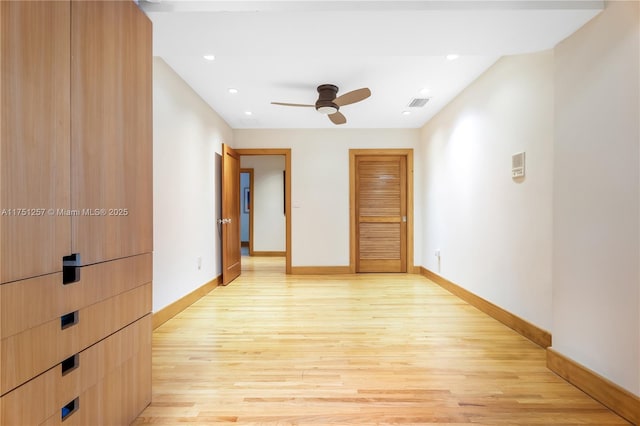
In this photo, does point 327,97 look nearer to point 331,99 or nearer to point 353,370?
point 331,99

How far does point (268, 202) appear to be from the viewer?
759 centimetres

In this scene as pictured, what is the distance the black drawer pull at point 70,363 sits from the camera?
3.65 ft

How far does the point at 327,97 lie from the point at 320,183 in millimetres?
1887

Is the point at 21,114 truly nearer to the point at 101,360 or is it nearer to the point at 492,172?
the point at 101,360

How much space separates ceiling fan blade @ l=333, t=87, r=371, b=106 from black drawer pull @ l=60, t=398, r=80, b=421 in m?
2.98

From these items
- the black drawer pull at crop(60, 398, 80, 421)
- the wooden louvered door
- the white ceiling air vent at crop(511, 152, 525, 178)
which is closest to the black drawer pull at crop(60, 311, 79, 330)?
the black drawer pull at crop(60, 398, 80, 421)

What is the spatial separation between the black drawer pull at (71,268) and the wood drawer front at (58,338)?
0.12m

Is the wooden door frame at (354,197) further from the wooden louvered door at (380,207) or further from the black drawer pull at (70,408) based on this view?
the black drawer pull at (70,408)

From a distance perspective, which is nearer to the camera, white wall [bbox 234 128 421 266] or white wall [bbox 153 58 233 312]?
white wall [bbox 153 58 233 312]

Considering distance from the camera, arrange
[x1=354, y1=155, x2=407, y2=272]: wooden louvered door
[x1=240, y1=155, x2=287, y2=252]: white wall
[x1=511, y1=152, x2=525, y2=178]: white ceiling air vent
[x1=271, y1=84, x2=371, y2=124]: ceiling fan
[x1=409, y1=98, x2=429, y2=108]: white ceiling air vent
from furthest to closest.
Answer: [x1=240, y1=155, x2=287, y2=252]: white wall → [x1=354, y1=155, x2=407, y2=272]: wooden louvered door → [x1=409, y1=98, x2=429, y2=108]: white ceiling air vent → [x1=271, y1=84, x2=371, y2=124]: ceiling fan → [x1=511, y1=152, x2=525, y2=178]: white ceiling air vent

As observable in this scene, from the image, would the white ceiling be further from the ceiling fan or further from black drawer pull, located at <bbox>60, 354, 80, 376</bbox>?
black drawer pull, located at <bbox>60, 354, 80, 376</bbox>

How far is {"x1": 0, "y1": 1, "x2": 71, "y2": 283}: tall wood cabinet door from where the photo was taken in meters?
0.88

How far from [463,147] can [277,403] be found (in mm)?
3183

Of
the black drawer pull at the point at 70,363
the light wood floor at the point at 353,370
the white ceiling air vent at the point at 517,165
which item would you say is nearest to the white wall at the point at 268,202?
the light wood floor at the point at 353,370
